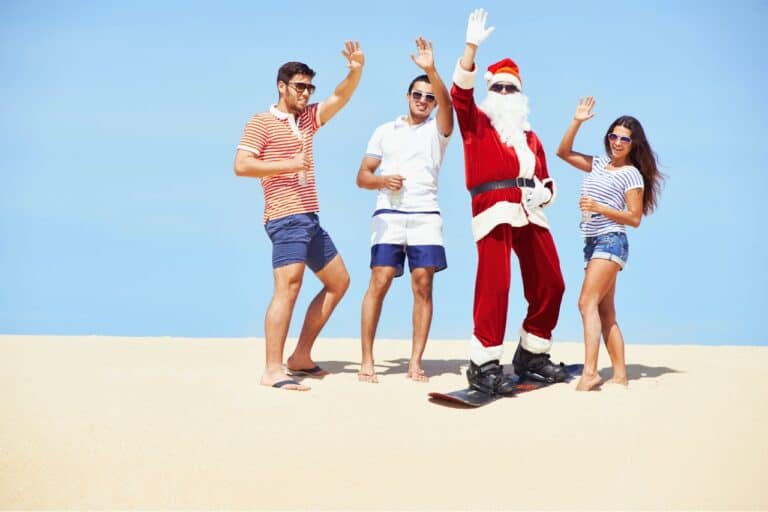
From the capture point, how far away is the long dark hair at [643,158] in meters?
7.15

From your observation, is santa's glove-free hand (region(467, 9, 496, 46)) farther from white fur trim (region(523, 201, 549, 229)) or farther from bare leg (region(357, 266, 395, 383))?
bare leg (region(357, 266, 395, 383))

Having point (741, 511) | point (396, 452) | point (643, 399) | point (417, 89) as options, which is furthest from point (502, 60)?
point (741, 511)

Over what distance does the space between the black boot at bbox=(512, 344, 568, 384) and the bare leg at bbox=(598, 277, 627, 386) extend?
0.43 metres

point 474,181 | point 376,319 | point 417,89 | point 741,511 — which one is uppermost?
point 417,89

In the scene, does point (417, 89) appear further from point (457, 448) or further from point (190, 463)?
point (190, 463)

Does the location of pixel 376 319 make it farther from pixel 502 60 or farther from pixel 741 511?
pixel 741 511

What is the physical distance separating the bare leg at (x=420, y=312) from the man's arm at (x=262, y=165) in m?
1.37

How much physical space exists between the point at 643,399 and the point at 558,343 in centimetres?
482

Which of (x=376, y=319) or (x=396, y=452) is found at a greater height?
(x=376, y=319)

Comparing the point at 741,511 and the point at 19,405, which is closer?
the point at 741,511

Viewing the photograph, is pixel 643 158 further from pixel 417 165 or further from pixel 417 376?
pixel 417 376

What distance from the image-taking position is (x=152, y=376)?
305 inches

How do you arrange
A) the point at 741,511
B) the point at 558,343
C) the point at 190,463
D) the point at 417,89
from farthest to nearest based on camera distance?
the point at 558,343 < the point at 417,89 < the point at 190,463 < the point at 741,511

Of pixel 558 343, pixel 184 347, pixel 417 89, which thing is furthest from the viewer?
pixel 558 343
